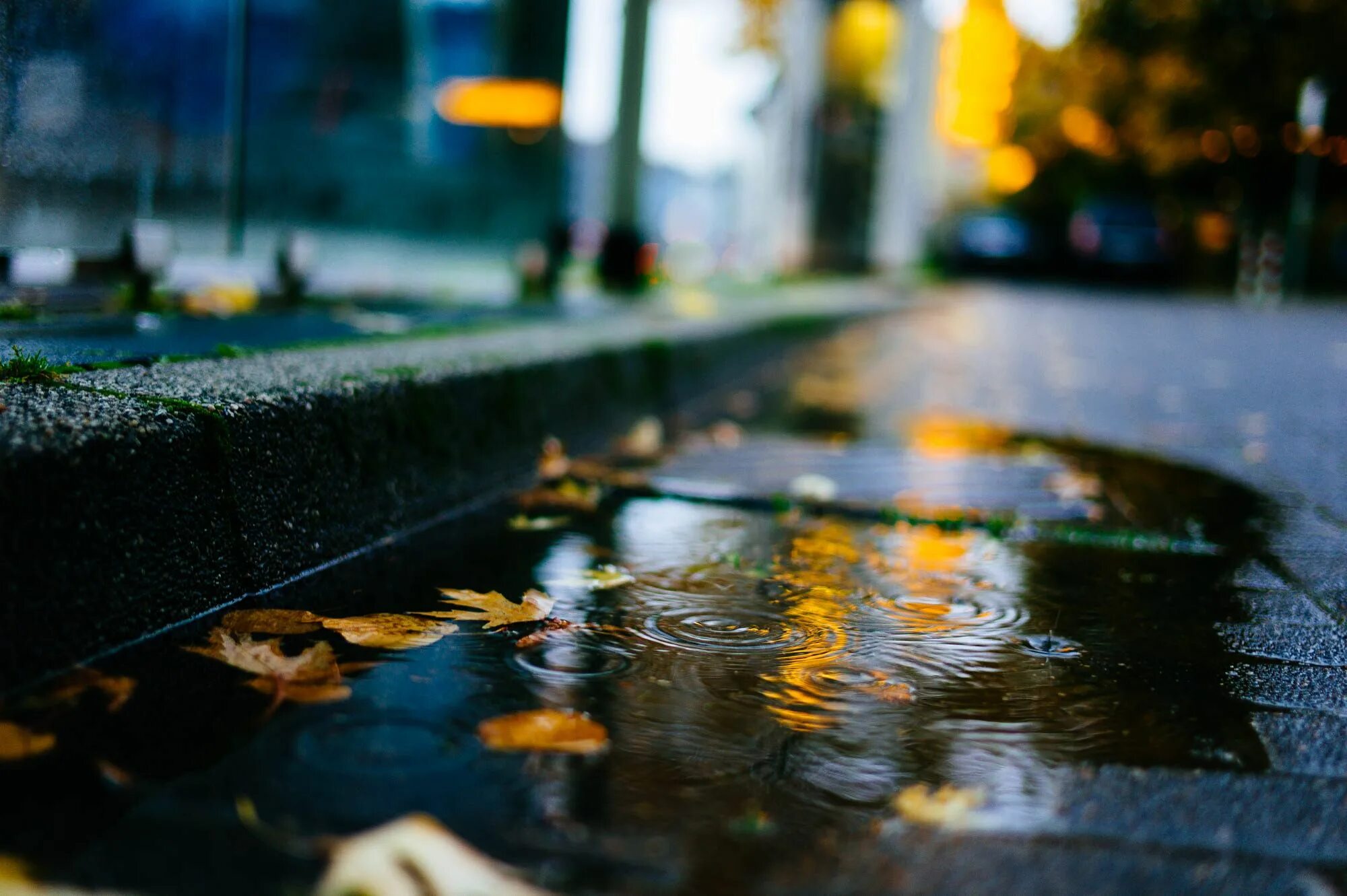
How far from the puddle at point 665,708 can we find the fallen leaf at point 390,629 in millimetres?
21

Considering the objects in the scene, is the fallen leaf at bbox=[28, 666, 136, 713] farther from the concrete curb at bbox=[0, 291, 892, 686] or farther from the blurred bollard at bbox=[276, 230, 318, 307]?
the blurred bollard at bbox=[276, 230, 318, 307]

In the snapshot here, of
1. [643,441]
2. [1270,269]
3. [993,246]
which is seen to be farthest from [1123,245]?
[643,441]

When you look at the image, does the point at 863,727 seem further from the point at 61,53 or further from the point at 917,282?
the point at 917,282

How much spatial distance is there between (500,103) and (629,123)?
75.9 inches

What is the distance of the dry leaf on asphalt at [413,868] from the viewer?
1229 mm

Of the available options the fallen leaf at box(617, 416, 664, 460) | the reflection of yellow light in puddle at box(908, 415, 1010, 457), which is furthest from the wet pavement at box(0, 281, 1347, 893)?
the reflection of yellow light in puddle at box(908, 415, 1010, 457)

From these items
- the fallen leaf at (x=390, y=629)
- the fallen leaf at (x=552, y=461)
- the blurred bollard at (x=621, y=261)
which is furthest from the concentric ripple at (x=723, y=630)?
the blurred bollard at (x=621, y=261)

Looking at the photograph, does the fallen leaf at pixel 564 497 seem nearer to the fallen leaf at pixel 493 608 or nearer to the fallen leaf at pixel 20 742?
the fallen leaf at pixel 493 608

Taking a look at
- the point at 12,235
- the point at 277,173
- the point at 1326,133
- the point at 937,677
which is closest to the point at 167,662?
the point at 937,677

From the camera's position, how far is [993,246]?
24.8 meters

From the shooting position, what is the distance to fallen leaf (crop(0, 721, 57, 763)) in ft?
4.78

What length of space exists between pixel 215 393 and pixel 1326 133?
2882cm

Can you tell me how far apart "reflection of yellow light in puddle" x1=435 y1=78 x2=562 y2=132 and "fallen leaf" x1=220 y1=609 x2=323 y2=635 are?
4.39 m

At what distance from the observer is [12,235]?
3123mm
